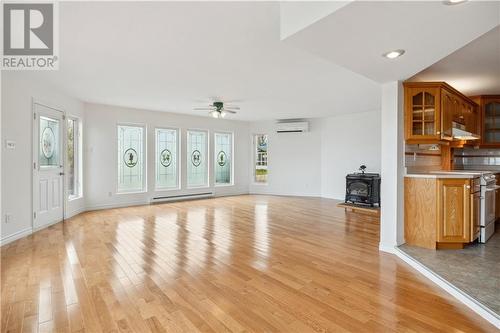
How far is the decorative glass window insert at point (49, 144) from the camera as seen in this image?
475cm

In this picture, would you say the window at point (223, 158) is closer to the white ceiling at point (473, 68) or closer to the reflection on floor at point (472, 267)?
the white ceiling at point (473, 68)

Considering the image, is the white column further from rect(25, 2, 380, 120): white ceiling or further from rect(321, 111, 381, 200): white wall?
rect(321, 111, 381, 200): white wall

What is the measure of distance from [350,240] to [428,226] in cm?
102

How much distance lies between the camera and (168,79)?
4.26m

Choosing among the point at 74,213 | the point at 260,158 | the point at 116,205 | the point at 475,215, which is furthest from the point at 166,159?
the point at 475,215

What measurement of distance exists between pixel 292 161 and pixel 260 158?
3.89ft

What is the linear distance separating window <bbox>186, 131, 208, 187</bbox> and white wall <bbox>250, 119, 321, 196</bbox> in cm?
178

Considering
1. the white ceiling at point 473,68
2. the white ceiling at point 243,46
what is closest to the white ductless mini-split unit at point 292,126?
the white ceiling at point 243,46

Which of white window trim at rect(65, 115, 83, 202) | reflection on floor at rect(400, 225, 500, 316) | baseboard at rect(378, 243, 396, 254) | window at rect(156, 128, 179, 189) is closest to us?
reflection on floor at rect(400, 225, 500, 316)

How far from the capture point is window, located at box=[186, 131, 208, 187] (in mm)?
8016

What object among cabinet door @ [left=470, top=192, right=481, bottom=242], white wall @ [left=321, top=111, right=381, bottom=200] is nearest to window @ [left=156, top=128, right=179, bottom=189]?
white wall @ [left=321, top=111, right=381, bottom=200]

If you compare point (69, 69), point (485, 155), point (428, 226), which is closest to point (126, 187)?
point (69, 69)

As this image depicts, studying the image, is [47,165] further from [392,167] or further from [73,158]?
[392,167]

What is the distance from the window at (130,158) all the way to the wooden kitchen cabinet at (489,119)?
761 centimetres
